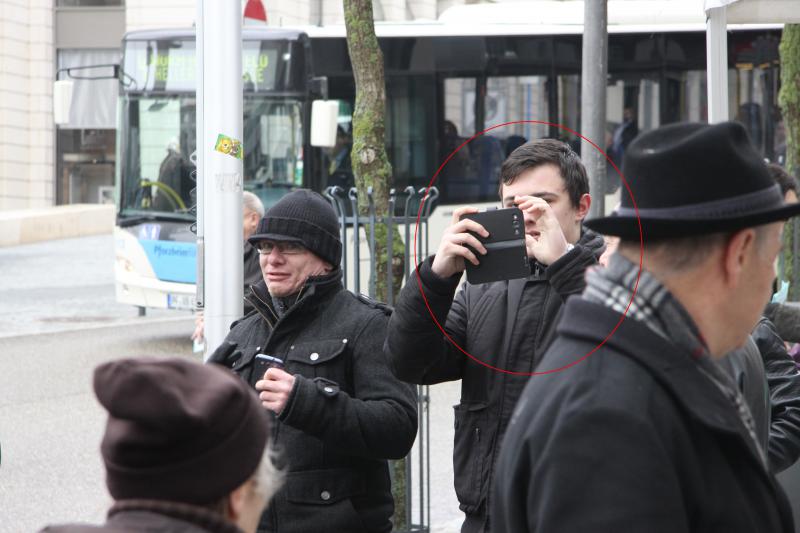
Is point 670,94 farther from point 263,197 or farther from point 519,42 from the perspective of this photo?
point 263,197

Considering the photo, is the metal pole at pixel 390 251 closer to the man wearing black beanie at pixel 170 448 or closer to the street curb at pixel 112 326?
the man wearing black beanie at pixel 170 448

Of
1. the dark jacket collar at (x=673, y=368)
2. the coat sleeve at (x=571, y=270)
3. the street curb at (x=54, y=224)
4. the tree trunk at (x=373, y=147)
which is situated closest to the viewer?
the dark jacket collar at (x=673, y=368)

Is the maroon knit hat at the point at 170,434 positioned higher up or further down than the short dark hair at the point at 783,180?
further down

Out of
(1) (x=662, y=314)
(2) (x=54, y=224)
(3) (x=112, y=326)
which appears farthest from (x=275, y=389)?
(2) (x=54, y=224)

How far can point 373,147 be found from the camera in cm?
615

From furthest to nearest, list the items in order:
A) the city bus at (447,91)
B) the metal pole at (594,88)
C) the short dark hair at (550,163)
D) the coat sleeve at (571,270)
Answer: the city bus at (447,91) < the metal pole at (594,88) < the short dark hair at (550,163) < the coat sleeve at (571,270)

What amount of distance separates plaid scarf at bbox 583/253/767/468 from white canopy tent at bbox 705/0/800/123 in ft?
12.8

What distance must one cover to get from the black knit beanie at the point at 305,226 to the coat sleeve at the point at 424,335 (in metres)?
0.70

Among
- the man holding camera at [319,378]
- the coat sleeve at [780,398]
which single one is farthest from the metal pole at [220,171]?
the coat sleeve at [780,398]

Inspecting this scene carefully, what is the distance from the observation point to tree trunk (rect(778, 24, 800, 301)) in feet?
33.3

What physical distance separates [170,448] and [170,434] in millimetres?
30

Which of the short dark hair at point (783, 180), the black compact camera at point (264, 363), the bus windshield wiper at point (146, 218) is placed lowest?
the black compact camera at point (264, 363)

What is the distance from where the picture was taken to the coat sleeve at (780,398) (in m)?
3.90

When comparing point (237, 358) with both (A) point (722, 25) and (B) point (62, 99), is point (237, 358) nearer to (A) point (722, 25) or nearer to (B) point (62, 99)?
(A) point (722, 25)
